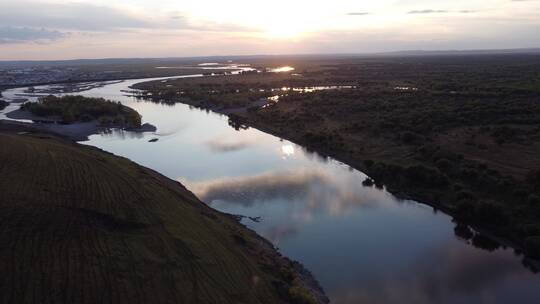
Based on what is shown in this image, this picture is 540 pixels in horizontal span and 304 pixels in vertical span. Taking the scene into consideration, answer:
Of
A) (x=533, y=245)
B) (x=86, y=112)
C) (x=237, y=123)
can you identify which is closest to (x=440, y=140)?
(x=533, y=245)

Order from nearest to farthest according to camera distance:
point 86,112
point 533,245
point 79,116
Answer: point 533,245 < point 79,116 < point 86,112

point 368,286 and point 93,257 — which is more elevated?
point 93,257

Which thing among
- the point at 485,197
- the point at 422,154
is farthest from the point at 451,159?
the point at 485,197

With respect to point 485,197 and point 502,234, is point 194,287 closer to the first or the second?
point 502,234

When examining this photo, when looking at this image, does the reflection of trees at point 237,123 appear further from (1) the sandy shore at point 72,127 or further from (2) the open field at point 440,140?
(1) the sandy shore at point 72,127

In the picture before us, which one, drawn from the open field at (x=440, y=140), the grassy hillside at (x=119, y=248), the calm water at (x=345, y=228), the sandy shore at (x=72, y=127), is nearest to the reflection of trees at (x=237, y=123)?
the open field at (x=440, y=140)

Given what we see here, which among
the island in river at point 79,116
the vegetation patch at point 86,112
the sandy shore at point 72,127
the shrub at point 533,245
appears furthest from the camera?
the vegetation patch at point 86,112

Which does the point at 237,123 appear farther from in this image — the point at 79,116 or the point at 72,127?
the point at 79,116
